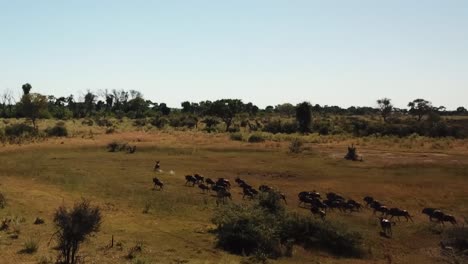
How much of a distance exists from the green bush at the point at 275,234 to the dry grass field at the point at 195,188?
70cm

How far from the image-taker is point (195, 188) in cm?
3497

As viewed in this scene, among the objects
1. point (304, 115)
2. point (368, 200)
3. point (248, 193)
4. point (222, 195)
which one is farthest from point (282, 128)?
point (222, 195)

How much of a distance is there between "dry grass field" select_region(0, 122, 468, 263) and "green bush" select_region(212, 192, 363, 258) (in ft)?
2.28

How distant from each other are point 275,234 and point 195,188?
13665 millimetres

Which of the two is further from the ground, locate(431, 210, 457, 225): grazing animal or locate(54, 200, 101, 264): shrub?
locate(54, 200, 101, 264): shrub

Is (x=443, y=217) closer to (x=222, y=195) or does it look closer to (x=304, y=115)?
(x=222, y=195)

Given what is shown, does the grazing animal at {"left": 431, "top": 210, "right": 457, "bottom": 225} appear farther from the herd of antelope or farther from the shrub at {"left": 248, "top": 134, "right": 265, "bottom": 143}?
the shrub at {"left": 248, "top": 134, "right": 265, "bottom": 143}

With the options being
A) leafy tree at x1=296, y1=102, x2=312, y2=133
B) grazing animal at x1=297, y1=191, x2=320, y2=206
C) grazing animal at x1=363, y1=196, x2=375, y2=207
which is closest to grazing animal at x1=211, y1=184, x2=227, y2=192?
grazing animal at x1=297, y1=191, x2=320, y2=206

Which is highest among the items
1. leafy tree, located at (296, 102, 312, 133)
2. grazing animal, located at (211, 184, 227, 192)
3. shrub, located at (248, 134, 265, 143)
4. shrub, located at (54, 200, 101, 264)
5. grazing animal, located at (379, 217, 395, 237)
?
leafy tree, located at (296, 102, 312, 133)

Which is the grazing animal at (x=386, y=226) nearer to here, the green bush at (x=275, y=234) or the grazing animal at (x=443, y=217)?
the green bush at (x=275, y=234)

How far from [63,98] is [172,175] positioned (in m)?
131

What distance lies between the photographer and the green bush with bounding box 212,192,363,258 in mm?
21297

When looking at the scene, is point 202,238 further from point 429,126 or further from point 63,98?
point 63,98

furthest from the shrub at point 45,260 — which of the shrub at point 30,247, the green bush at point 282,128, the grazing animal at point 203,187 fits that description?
the green bush at point 282,128
